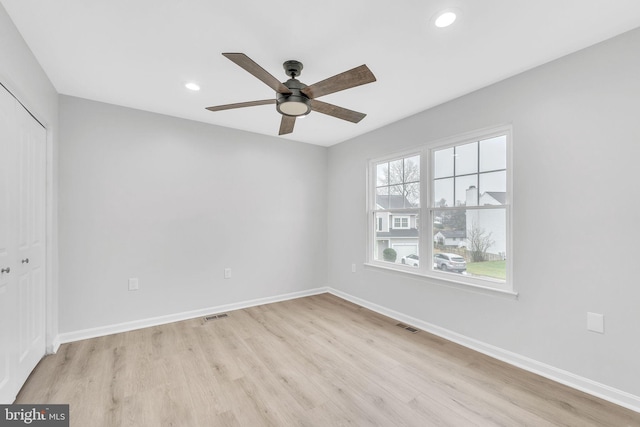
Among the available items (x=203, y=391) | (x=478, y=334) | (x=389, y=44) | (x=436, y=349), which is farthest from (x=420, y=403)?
(x=389, y=44)

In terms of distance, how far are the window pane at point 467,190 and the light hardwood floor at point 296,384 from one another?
1502mm

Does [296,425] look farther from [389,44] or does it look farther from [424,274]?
[389,44]

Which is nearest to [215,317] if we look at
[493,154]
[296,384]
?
[296,384]

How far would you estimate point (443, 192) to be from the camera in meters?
3.14

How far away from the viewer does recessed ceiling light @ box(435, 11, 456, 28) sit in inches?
68.2

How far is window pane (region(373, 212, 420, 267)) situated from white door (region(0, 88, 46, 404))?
12.0ft

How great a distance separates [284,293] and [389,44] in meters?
3.62

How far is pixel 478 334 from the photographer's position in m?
2.70

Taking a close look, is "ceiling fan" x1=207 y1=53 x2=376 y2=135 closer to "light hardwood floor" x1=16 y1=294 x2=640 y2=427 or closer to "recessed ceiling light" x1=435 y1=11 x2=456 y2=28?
"recessed ceiling light" x1=435 y1=11 x2=456 y2=28

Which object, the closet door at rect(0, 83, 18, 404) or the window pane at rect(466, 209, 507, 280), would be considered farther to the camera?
the window pane at rect(466, 209, 507, 280)

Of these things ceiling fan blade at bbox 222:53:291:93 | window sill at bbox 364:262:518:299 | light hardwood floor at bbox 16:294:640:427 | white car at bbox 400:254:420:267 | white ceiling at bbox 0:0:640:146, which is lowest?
light hardwood floor at bbox 16:294:640:427

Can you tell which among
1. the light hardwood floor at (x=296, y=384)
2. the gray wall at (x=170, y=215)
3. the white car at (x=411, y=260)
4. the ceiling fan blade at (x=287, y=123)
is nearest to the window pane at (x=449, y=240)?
the white car at (x=411, y=260)

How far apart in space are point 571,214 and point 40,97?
4490 millimetres

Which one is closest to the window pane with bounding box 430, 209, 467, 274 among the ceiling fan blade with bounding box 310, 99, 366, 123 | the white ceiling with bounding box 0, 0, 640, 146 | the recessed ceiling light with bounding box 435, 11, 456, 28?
the white ceiling with bounding box 0, 0, 640, 146
